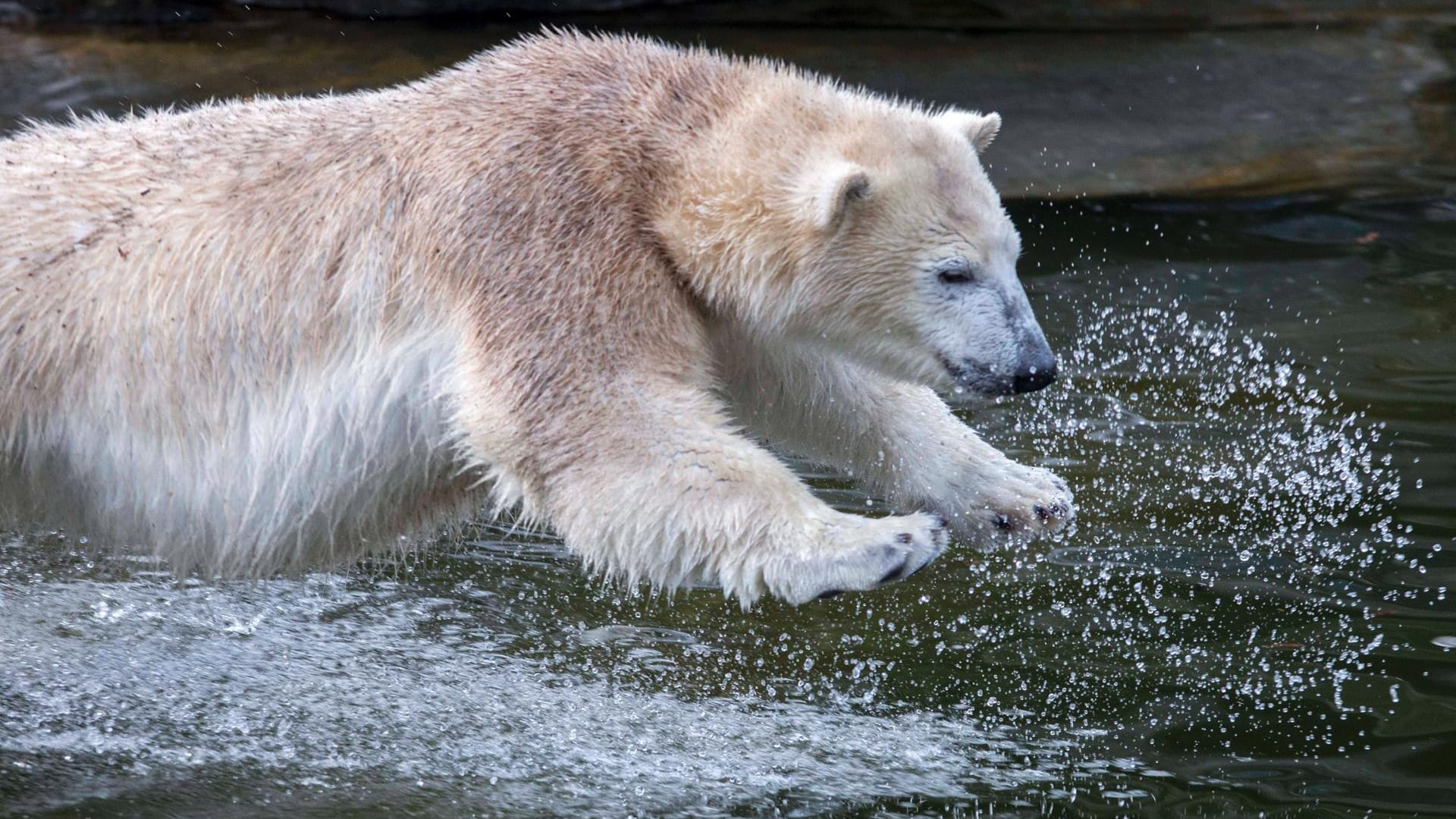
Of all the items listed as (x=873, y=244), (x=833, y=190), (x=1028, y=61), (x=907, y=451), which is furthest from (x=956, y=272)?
(x=1028, y=61)

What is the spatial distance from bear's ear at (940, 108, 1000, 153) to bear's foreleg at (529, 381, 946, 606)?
0.96 m

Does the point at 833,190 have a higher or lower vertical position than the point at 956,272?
higher

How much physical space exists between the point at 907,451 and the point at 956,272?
0.80 m

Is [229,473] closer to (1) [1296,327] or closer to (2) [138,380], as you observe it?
(2) [138,380]

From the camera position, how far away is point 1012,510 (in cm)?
409

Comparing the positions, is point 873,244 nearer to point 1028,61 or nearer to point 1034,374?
point 1034,374

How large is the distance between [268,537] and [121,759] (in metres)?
0.60

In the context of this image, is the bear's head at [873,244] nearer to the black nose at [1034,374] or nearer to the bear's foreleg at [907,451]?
the black nose at [1034,374]

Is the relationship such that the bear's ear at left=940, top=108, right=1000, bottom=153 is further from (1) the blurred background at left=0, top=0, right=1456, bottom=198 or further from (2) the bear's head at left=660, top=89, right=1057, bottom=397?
(1) the blurred background at left=0, top=0, right=1456, bottom=198

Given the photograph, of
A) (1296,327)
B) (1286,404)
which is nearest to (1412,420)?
(1286,404)

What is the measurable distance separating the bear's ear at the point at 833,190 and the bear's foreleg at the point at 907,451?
0.70 metres

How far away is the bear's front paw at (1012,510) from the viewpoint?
4.09 meters

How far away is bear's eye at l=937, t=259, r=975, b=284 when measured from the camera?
135 inches

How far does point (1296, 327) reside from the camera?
6582 mm
